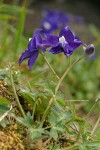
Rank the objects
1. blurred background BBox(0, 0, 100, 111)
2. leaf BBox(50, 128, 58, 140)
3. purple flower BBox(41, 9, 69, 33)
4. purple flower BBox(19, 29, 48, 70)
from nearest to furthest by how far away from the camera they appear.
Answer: leaf BBox(50, 128, 58, 140) → purple flower BBox(19, 29, 48, 70) → blurred background BBox(0, 0, 100, 111) → purple flower BBox(41, 9, 69, 33)

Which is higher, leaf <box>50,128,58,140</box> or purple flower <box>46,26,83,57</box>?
purple flower <box>46,26,83,57</box>

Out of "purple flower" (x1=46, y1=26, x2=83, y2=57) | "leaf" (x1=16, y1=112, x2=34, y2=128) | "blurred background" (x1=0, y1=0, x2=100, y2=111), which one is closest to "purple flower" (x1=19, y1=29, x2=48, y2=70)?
"purple flower" (x1=46, y1=26, x2=83, y2=57)

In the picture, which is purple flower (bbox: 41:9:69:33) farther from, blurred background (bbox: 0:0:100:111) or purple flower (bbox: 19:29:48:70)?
purple flower (bbox: 19:29:48:70)

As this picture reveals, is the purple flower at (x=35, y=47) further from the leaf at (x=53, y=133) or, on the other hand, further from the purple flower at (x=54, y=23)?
the purple flower at (x=54, y=23)

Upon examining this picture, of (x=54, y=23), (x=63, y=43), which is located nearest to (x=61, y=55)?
(x=54, y=23)

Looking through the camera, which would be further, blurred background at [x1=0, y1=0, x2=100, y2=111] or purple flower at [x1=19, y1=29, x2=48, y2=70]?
blurred background at [x1=0, y1=0, x2=100, y2=111]
